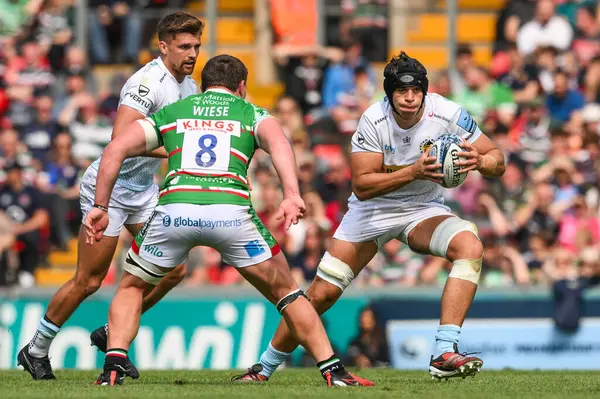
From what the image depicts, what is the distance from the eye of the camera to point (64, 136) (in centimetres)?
1825

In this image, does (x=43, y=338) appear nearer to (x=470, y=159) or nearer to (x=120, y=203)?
(x=120, y=203)

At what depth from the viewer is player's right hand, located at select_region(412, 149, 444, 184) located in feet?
30.8

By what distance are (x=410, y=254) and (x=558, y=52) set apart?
176 inches

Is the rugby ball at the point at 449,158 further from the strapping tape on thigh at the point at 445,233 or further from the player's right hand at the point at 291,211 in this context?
the player's right hand at the point at 291,211

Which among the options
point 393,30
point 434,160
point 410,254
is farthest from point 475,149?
point 393,30

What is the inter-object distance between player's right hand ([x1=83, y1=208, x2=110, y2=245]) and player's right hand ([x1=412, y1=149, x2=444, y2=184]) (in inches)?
90.6

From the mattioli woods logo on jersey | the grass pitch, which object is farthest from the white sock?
the mattioli woods logo on jersey

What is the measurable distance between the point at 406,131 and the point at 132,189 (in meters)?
2.19

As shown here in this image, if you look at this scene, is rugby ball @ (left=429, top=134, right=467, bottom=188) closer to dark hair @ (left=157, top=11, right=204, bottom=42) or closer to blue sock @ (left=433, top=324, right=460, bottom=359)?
blue sock @ (left=433, top=324, right=460, bottom=359)

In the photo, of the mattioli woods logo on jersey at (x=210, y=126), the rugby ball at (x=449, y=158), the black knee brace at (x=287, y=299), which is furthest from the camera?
the rugby ball at (x=449, y=158)

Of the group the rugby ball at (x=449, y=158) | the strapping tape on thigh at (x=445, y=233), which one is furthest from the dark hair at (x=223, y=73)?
the strapping tape on thigh at (x=445, y=233)

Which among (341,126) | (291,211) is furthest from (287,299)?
(341,126)

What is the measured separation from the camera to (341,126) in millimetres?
18359

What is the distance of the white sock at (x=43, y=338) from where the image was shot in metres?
10.2
